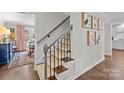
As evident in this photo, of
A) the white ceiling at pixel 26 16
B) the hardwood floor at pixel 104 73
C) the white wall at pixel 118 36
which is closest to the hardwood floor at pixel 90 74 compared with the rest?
the hardwood floor at pixel 104 73

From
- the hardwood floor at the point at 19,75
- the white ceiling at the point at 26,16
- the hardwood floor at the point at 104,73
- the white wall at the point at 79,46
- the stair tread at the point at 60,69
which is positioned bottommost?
the hardwood floor at the point at 19,75

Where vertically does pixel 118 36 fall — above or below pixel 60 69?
above

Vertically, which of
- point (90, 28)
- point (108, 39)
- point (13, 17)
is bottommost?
point (108, 39)

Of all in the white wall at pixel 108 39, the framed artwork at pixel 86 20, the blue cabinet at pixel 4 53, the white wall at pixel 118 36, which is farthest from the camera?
the white wall at pixel 118 36

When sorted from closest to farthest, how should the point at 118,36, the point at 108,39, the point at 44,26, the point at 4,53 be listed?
the point at 44,26
the point at 4,53
the point at 108,39
the point at 118,36

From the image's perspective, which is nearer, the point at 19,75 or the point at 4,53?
the point at 19,75

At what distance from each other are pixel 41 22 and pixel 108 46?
13.3 ft

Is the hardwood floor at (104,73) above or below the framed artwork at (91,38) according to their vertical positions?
below

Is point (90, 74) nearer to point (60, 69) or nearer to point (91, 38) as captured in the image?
point (60, 69)

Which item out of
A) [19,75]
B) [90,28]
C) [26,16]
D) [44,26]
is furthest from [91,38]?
[26,16]

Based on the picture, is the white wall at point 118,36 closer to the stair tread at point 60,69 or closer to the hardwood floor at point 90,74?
the hardwood floor at point 90,74

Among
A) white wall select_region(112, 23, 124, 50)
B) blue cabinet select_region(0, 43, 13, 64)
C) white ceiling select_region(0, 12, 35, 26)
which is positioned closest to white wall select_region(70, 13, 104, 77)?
white ceiling select_region(0, 12, 35, 26)
